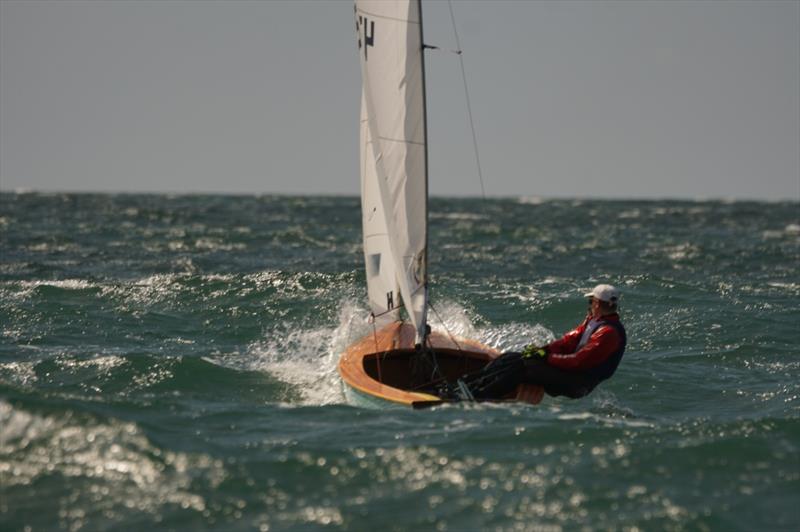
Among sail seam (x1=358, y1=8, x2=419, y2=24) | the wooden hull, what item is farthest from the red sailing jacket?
sail seam (x1=358, y1=8, x2=419, y2=24)

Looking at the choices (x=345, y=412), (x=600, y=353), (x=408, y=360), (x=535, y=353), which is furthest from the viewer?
(x=408, y=360)

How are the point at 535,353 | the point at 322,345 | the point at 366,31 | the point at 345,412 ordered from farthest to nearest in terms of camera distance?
the point at 322,345
the point at 366,31
the point at 535,353
the point at 345,412

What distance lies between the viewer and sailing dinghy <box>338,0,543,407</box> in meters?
9.59

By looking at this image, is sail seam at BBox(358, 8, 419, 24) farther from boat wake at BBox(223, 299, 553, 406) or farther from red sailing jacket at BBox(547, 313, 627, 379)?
boat wake at BBox(223, 299, 553, 406)

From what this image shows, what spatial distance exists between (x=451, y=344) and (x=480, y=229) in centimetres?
2351

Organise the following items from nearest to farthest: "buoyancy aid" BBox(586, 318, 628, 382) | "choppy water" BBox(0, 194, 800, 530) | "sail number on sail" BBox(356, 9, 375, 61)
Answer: "choppy water" BBox(0, 194, 800, 530), "buoyancy aid" BBox(586, 318, 628, 382), "sail number on sail" BBox(356, 9, 375, 61)

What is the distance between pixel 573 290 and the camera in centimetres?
1842

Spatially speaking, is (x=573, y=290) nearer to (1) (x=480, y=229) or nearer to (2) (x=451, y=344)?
(2) (x=451, y=344)

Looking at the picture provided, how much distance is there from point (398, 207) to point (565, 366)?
2.04m

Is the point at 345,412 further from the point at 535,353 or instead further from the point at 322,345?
the point at 322,345

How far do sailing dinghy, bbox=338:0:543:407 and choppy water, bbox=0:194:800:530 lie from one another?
657 millimetres

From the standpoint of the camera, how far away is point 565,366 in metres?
9.66

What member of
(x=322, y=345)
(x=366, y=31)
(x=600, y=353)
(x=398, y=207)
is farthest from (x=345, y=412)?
(x=322, y=345)

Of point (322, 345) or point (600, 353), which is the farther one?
point (322, 345)
